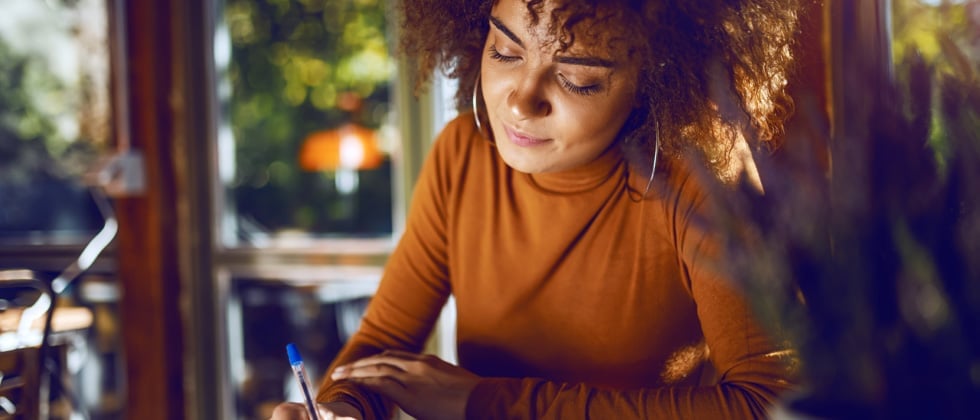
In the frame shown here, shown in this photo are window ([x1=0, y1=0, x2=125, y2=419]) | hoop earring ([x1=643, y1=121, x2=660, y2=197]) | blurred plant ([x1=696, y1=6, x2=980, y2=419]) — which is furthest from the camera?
window ([x1=0, y1=0, x2=125, y2=419])

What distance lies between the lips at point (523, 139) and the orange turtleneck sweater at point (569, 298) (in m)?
0.15

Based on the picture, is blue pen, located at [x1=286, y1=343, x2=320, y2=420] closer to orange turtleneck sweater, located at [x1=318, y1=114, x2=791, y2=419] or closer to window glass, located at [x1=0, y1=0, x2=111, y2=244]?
orange turtleneck sweater, located at [x1=318, y1=114, x2=791, y2=419]

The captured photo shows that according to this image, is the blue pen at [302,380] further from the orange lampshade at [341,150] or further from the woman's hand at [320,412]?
the orange lampshade at [341,150]

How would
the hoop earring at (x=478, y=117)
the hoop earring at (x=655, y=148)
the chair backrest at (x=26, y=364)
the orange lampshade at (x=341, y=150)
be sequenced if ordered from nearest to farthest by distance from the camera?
1. the hoop earring at (x=655, y=148)
2. the hoop earring at (x=478, y=117)
3. the chair backrest at (x=26, y=364)
4. the orange lampshade at (x=341, y=150)

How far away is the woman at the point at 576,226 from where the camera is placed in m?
0.89

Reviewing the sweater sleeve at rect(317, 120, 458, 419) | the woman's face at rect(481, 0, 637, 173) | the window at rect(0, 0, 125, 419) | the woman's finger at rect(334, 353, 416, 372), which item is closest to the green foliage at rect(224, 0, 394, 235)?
the window at rect(0, 0, 125, 419)

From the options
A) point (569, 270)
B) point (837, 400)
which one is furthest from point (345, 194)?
point (837, 400)

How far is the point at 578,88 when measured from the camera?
3.02ft

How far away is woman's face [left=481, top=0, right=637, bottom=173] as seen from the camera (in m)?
0.91

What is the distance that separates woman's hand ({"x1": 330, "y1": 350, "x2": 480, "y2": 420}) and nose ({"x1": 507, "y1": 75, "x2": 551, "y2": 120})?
1.06 feet

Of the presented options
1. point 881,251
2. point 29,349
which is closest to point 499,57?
point 881,251

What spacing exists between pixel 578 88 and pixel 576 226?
0.22 m

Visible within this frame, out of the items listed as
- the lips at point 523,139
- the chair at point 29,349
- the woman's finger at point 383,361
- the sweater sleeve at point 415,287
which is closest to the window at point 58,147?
the chair at point 29,349

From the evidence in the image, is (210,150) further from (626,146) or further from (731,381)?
(731,381)
